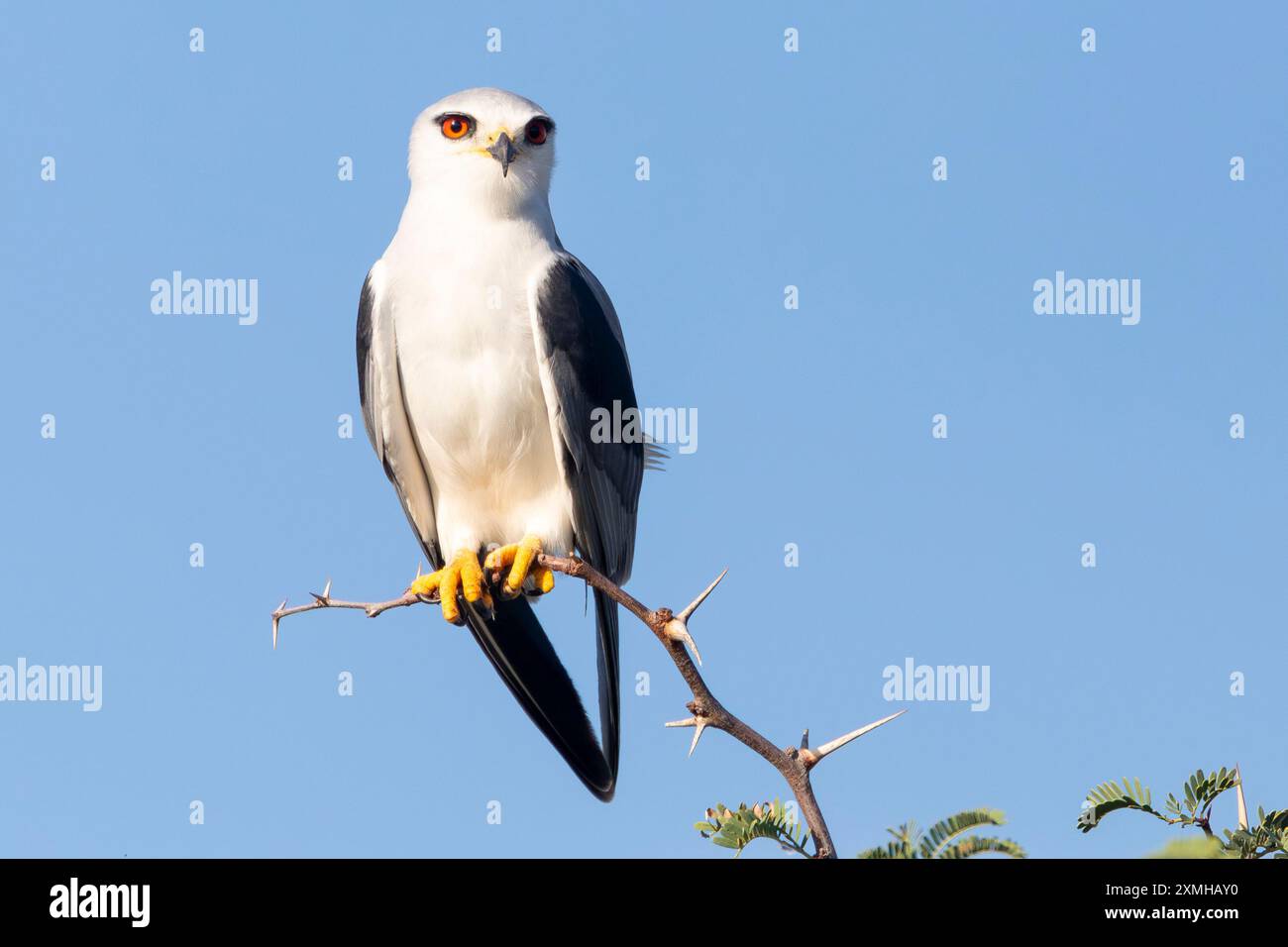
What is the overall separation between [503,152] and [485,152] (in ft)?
0.45

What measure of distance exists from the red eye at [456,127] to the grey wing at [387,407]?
755 millimetres

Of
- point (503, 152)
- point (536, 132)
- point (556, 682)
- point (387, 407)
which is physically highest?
point (536, 132)

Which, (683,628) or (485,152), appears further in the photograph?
(485,152)

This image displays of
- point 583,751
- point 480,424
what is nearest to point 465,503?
point 480,424

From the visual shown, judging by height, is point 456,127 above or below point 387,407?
above

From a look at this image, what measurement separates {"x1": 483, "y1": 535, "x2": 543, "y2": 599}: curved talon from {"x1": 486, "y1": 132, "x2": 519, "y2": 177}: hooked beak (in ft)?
5.81

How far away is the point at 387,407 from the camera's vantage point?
22.2ft

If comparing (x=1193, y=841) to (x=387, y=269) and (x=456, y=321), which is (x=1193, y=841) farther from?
(x=387, y=269)

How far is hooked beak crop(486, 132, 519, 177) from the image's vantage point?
261 inches

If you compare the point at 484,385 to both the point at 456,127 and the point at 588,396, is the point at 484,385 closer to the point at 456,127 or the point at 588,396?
the point at 588,396

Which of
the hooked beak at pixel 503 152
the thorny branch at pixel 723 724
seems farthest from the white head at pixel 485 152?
the thorny branch at pixel 723 724

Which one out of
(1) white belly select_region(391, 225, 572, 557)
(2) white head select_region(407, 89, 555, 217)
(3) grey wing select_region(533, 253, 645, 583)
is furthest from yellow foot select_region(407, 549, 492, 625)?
(2) white head select_region(407, 89, 555, 217)

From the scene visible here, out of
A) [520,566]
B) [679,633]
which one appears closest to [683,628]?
[679,633]

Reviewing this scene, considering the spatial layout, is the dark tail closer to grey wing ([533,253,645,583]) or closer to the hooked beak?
grey wing ([533,253,645,583])
